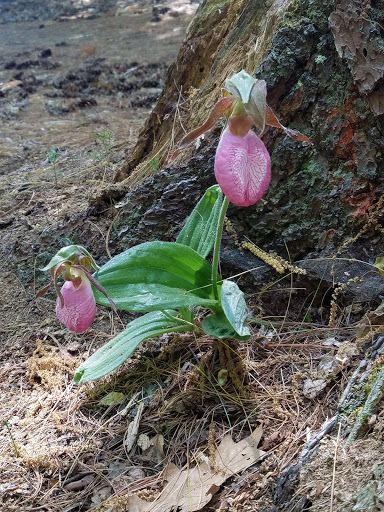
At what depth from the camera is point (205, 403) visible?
5.00 feet

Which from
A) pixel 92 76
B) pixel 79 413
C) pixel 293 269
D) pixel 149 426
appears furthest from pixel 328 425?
pixel 92 76

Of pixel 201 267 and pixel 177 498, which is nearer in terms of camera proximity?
pixel 177 498

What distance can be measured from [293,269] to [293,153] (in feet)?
1.55

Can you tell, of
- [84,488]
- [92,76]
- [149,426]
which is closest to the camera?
[84,488]

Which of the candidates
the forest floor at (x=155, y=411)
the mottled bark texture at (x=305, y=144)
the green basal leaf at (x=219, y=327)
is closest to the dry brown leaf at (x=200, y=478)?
the forest floor at (x=155, y=411)

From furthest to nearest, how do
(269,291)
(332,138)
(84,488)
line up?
(269,291), (332,138), (84,488)

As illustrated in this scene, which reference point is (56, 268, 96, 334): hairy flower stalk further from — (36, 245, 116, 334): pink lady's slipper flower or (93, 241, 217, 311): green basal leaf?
(93, 241, 217, 311): green basal leaf

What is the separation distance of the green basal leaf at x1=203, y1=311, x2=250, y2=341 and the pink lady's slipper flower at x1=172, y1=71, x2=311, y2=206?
0.50 metres

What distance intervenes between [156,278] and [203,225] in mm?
325

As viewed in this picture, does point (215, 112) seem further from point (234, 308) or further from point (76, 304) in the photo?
point (76, 304)

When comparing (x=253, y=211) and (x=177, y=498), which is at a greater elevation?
(x=253, y=211)

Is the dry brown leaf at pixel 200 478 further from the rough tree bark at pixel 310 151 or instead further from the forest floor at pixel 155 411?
the rough tree bark at pixel 310 151

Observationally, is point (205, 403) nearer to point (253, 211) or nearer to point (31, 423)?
point (31, 423)

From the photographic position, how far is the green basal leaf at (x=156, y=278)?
154 cm
